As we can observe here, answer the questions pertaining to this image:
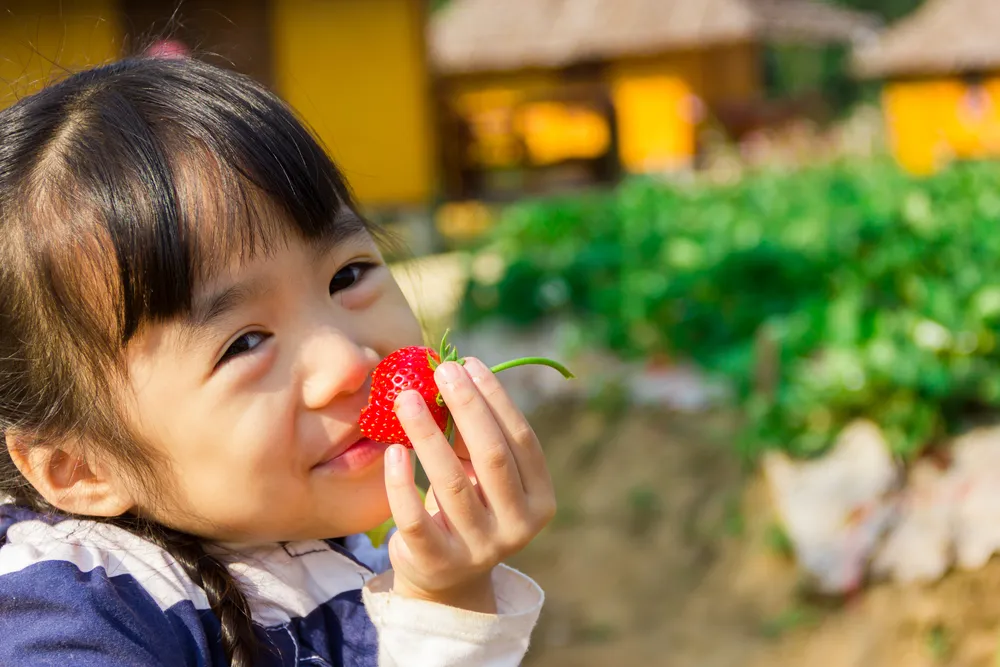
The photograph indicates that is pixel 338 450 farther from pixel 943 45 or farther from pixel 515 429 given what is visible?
pixel 943 45

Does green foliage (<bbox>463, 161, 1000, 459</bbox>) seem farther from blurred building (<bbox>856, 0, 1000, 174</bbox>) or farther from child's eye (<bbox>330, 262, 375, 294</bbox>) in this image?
blurred building (<bbox>856, 0, 1000, 174</bbox>)

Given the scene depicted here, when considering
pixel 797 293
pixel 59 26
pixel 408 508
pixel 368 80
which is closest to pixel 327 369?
pixel 408 508

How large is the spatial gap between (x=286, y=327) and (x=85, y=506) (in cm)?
32

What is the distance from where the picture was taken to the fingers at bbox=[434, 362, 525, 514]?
110 centimetres

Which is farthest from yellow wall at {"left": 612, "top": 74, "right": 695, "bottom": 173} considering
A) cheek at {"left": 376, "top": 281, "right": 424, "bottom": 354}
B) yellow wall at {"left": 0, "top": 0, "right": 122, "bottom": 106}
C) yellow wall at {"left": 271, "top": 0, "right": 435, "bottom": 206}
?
cheek at {"left": 376, "top": 281, "right": 424, "bottom": 354}

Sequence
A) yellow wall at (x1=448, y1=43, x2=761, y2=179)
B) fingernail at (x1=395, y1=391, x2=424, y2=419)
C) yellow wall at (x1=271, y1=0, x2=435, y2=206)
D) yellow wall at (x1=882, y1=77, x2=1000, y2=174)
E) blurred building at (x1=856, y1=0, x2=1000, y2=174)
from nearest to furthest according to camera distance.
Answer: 1. fingernail at (x1=395, y1=391, x2=424, y2=419)
2. yellow wall at (x1=271, y1=0, x2=435, y2=206)
3. yellow wall at (x1=882, y1=77, x2=1000, y2=174)
4. blurred building at (x1=856, y1=0, x2=1000, y2=174)
5. yellow wall at (x1=448, y1=43, x2=761, y2=179)

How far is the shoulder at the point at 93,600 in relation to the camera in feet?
3.51

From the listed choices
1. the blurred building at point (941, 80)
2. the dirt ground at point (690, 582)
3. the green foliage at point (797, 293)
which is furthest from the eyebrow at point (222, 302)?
the blurred building at point (941, 80)

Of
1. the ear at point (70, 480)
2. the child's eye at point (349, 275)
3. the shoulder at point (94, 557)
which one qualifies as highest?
the child's eye at point (349, 275)

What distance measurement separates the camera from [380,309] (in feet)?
4.03

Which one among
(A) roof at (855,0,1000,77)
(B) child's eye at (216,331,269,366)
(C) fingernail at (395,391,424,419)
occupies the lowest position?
(A) roof at (855,0,1000,77)

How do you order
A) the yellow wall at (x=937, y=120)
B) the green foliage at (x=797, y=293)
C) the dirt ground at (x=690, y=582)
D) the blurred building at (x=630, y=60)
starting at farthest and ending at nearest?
the blurred building at (x=630, y=60) → the yellow wall at (x=937, y=120) → the green foliage at (x=797, y=293) → the dirt ground at (x=690, y=582)

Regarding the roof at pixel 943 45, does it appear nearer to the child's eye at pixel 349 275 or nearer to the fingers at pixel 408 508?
the child's eye at pixel 349 275

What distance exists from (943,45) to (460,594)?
14.7 metres
